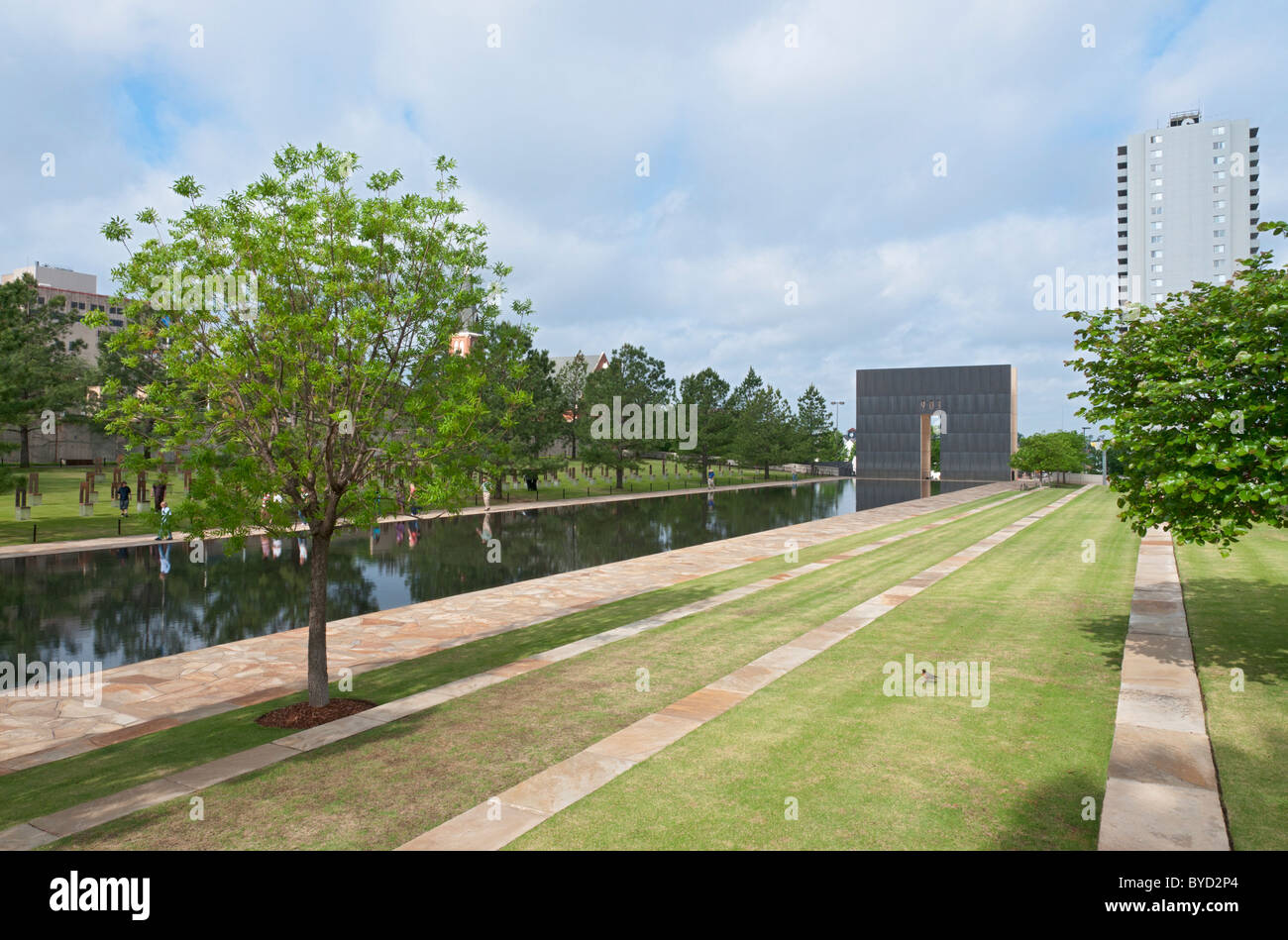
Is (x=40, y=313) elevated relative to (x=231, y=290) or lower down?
elevated

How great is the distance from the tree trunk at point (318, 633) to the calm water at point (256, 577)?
93cm

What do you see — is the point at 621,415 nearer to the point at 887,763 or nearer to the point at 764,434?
the point at 764,434

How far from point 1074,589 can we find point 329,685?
45.7 ft

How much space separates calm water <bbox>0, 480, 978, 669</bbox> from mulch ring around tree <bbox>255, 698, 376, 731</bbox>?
6.84ft

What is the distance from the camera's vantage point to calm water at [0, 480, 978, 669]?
12945mm

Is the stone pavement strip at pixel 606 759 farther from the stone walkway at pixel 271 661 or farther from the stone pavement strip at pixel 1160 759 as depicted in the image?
the stone walkway at pixel 271 661

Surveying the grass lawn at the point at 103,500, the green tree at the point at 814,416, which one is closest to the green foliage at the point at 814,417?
the green tree at the point at 814,416

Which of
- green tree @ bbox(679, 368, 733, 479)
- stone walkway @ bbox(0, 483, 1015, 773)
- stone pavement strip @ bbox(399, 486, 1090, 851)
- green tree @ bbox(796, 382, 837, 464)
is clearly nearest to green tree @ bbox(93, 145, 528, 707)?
stone walkway @ bbox(0, 483, 1015, 773)

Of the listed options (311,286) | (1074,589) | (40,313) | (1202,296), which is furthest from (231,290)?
(40,313)

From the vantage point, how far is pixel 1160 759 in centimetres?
616

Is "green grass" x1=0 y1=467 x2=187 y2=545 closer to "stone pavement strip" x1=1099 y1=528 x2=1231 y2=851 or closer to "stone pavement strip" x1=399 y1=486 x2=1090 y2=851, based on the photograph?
"stone pavement strip" x1=399 y1=486 x2=1090 y2=851

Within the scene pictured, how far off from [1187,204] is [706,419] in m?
119

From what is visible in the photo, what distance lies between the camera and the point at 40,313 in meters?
53.9
